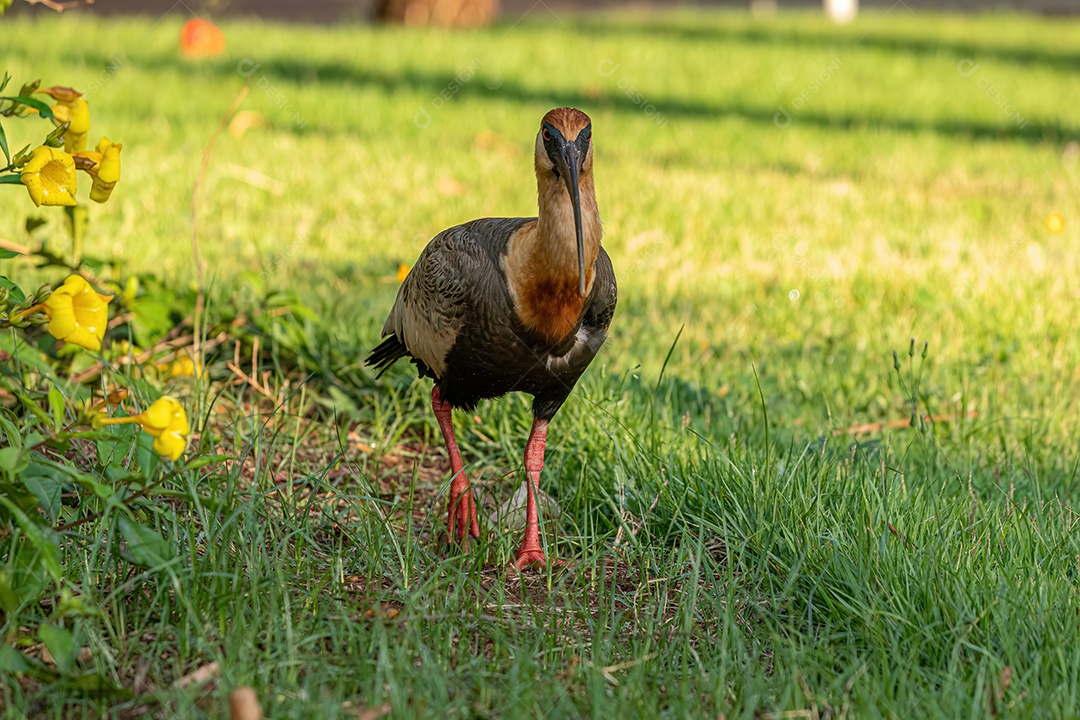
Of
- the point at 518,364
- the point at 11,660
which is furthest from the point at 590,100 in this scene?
the point at 11,660

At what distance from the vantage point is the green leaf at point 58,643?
2297 mm

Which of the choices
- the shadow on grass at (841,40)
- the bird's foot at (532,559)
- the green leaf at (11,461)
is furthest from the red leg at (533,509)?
the shadow on grass at (841,40)

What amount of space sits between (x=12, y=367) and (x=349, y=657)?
5.23 ft

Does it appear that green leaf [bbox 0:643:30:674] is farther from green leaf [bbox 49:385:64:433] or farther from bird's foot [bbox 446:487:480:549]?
bird's foot [bbox 446:487:480:549]

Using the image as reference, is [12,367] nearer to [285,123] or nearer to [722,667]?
[722,667]

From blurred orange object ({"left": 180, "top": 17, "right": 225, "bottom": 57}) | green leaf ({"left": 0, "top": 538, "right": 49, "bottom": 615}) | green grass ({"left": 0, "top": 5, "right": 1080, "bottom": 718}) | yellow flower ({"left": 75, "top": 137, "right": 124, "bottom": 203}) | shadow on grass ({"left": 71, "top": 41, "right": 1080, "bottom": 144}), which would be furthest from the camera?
blurred orange object ({"left": 180, "top": 17, "right": 225, "bottom": 57})

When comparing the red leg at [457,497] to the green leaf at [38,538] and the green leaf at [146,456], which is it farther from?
the green leaf at [38,538]

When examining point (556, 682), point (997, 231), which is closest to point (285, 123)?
point (997, 231)

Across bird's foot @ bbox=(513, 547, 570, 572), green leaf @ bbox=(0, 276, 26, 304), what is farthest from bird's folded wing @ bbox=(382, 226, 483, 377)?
green leaf @ bbox=(0, 276, 26, 304)

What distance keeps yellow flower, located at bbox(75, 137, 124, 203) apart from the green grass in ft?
2.08

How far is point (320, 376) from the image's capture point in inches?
167

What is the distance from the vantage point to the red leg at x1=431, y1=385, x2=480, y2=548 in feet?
10.4

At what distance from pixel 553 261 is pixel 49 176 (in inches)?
44.6

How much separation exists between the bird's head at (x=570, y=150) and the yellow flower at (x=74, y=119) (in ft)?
3.38
